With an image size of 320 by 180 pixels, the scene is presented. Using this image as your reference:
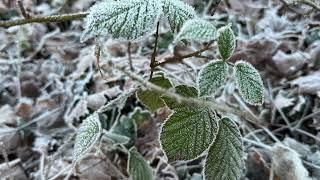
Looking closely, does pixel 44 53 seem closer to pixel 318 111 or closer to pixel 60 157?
pixel 60 157

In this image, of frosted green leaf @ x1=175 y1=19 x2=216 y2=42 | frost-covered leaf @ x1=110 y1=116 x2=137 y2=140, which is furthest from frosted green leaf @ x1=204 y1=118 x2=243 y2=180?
frost-covered leaf @ x1=110 y1=116 x2=137 y2=140

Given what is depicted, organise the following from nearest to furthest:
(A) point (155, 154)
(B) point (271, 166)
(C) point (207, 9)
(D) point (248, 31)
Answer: (B) point (271, 166)
(A) point (155, 154)
(D) point (248, 31)
(C) point (207, 9)

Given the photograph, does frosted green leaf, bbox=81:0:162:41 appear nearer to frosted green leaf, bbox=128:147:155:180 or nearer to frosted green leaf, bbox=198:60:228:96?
frosted green leaf, bbox=198:60:228:96

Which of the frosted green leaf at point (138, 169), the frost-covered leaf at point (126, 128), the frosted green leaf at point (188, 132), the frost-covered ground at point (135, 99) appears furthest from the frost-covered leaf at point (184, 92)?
the frost-covered leaf at point (126, 128)

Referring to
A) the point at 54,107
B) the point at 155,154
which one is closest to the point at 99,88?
the point at 54,107

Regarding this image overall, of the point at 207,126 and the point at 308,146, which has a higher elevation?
the point at 207,126
